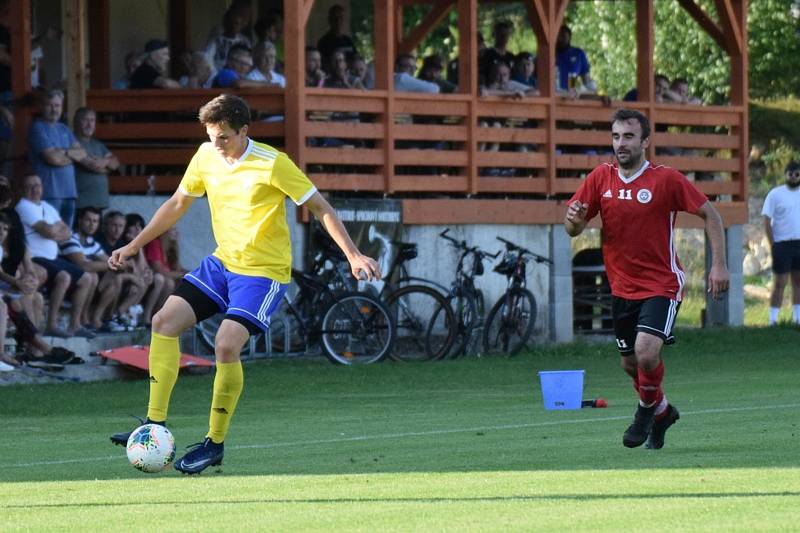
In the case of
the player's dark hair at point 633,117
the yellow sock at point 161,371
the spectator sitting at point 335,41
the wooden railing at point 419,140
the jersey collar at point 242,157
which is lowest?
the yellow sock at point 161,371

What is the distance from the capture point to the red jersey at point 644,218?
11.3 m

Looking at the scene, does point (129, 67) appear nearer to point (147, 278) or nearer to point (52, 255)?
point (147, 278)

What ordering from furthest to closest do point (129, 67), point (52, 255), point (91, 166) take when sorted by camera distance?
point (129, 67)
point (91, 166)
point (52, 255)

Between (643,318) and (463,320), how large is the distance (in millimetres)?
10380

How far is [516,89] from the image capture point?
24.1 m

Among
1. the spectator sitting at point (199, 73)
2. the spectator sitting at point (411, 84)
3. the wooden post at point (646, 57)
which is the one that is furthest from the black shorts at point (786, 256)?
the spectator sitting at point (199, 73)

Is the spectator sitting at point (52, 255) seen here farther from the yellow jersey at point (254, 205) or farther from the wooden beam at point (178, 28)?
Answer: the yellow jersey at point (254, 205)

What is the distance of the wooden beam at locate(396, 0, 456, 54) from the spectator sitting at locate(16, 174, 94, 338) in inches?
360

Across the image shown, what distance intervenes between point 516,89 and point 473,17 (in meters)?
1.16

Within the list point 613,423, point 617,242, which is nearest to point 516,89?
point 613,423

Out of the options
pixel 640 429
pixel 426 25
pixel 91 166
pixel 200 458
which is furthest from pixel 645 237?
pixel 426 25

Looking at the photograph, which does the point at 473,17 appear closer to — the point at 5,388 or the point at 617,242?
the point at 5,388

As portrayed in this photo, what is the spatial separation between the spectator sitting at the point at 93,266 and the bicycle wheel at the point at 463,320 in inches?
157

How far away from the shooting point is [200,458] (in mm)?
10312
